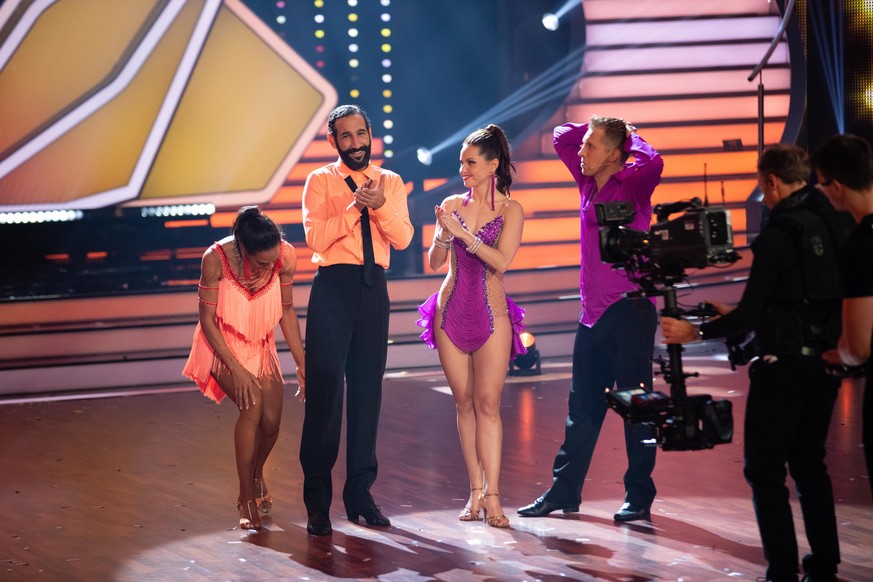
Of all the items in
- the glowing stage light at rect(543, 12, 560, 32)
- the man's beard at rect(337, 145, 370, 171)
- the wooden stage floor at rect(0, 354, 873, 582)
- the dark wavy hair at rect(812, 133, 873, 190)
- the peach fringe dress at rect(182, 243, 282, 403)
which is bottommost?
the wooden stage floor at rect(0, 354, 873, 582)

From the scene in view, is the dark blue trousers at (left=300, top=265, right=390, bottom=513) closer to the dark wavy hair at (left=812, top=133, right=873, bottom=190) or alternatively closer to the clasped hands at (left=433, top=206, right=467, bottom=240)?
the clasped hands at (left=433, top=206, right=467, bottom=240)

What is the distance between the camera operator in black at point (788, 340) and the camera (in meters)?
3.10

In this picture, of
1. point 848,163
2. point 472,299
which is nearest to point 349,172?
point 472,299

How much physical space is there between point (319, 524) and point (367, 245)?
3.55 ft

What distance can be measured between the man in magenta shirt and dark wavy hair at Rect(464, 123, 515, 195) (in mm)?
301

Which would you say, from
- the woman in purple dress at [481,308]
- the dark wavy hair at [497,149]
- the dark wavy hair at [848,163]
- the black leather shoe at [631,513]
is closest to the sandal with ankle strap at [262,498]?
the woman in purple dress at [481,308]

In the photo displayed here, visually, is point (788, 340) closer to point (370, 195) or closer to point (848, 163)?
point (848, 163)

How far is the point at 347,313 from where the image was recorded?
4309 mm

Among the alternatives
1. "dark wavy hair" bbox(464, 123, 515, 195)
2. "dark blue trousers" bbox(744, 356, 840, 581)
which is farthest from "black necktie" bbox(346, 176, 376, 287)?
"dark blue trousers" bbox(744, 356, 840, 581)

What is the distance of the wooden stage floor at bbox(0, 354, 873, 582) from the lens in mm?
3748

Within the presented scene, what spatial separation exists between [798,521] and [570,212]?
6414 mm

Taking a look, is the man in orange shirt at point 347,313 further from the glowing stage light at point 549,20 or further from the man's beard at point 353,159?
the glowing stage light at point 549,20

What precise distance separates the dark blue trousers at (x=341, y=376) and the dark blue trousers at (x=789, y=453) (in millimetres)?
1637

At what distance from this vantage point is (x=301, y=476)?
17.4 feet
